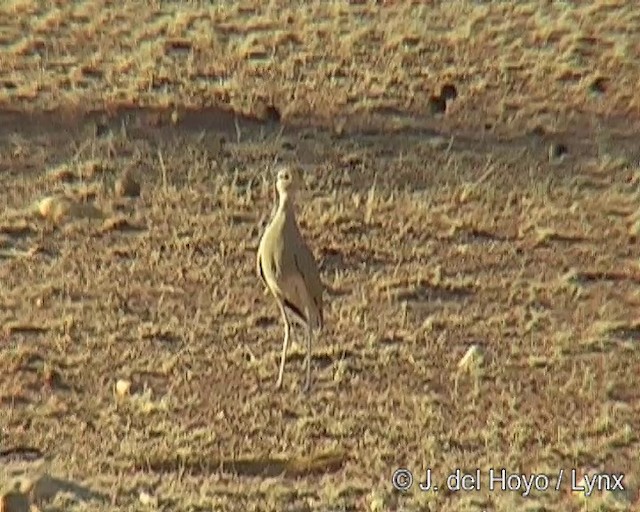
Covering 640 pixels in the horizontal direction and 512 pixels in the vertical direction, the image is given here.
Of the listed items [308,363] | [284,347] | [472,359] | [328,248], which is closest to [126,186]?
[328,248]

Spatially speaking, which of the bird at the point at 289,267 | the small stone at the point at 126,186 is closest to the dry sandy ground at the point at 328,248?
the small stone at the point at 126,186

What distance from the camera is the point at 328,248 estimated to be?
6.28 meters

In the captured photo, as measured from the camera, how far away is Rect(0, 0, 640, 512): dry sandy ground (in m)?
5.37

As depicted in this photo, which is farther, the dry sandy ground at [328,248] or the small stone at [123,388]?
the small stone at [123,388]

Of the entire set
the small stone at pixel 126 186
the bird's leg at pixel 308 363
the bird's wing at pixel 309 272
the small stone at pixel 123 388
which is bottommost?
the small stone at pixel 123 388

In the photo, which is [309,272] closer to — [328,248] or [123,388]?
[123,388]

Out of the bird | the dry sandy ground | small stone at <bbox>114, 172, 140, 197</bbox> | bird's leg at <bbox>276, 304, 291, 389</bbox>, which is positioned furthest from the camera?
small stone at <bbox>114, 172, 140, 197</bbox>

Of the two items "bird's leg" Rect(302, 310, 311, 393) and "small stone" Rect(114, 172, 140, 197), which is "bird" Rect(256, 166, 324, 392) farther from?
"small stone" Rect(114, 172, 140, 197)

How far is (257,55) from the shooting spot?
7.04 meters

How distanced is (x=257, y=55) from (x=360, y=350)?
179 centimetres

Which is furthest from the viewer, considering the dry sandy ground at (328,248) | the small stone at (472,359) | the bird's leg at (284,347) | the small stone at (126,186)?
the small stone at (126,186)

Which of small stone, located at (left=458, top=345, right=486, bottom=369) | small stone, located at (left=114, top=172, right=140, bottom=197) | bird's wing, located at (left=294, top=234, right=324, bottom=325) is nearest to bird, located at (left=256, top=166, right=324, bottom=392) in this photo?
bird's wing, located at (left=294, top=234, right=324, bottom=325)

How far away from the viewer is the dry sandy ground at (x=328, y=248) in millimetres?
5371

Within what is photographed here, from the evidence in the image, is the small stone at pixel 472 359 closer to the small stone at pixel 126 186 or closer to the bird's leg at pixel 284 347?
the bird's leg at pixel 284 347
